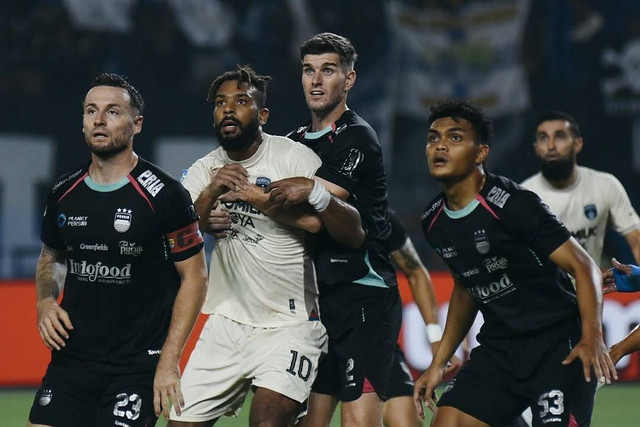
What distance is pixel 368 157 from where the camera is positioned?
609 centimetres

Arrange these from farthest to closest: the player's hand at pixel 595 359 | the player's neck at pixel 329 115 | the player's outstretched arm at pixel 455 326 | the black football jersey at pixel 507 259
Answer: the player's neck at pixel 329 115 → the player's outstretched arm at pixel 455 326 → the black football jersey at pixel 507 259 → the player's hand at pixel 595 359

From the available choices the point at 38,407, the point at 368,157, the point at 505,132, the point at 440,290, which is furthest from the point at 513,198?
the point at 505,132

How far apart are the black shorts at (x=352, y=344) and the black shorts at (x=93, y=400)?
45.9 inches

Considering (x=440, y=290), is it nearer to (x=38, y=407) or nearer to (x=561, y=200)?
(x=561, y=200)

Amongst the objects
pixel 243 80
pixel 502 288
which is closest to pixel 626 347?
pixel 502 288

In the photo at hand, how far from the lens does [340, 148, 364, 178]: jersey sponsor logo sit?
5.98 m

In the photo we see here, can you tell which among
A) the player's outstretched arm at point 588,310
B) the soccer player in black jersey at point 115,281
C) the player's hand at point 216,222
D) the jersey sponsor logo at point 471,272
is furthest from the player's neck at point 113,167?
the player's outstretched arm at point 588,310

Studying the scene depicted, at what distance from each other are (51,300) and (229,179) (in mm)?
983

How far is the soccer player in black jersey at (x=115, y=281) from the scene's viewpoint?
536 centimetres

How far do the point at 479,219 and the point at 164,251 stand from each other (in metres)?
1.48

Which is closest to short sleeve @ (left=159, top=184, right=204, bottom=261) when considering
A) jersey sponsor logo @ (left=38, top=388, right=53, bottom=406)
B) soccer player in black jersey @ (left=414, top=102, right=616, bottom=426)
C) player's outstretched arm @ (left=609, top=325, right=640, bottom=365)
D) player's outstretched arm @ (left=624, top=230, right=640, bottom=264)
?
jersey sponsor logo @ (left=38, top=388, right=53, bottom=406)

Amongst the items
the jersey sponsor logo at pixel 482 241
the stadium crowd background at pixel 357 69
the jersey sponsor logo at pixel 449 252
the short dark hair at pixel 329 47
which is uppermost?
the stadium crowd background at pixel 357 69

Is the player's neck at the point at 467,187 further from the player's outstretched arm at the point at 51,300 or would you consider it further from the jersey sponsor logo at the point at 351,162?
the player's outstretched arm at the point at 51,300

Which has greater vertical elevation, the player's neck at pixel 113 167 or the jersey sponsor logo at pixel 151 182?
the player's neck at pixel 113 167
